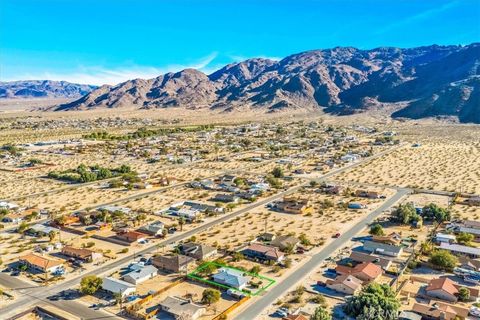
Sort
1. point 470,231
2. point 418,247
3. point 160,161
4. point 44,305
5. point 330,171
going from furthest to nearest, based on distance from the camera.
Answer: point 160,161, point 330,171, point 470,231, point 418,247, point 44,305

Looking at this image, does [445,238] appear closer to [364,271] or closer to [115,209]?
[364,271]

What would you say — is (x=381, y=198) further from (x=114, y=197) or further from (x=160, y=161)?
(x=160, y=161)

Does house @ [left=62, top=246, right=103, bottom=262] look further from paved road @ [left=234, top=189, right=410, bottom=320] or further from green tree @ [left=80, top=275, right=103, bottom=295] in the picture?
paved road @ [left=234, top=189, right=410, bottom=320]

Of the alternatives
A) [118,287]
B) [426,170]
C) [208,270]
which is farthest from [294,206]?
[426,170]

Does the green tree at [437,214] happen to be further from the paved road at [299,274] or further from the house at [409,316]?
the house at [409,316]

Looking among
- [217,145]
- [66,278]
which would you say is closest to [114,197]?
[66,278]
